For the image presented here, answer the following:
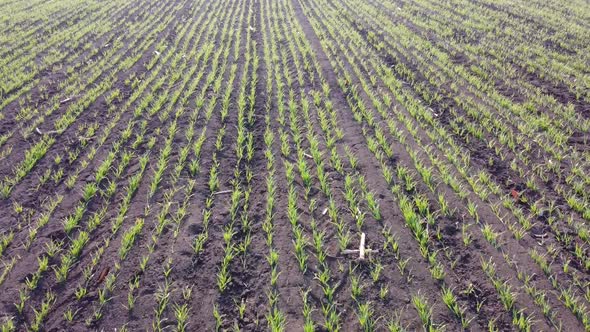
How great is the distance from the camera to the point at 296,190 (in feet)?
16.9

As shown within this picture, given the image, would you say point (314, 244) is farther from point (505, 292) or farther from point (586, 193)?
point (586, 193)

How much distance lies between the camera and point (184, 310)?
3555mm

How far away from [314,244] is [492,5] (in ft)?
52.5

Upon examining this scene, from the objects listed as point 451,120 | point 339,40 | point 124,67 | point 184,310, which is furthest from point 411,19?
point 184,310

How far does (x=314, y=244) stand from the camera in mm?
4277

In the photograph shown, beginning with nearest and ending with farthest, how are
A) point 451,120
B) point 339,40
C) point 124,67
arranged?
1. point 451,120
2. point 124,67
3. point 339,40

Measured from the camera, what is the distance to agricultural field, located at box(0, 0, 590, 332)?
3609 mm

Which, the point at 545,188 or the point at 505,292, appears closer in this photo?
the point at 505,292

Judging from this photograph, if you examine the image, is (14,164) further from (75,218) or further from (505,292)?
(505,292)

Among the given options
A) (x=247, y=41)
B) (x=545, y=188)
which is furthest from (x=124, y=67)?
(x=545, y=188)

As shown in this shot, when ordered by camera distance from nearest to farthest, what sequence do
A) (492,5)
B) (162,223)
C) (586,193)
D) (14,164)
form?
(162,223) → (586,193) → (14,164) → (492,5)

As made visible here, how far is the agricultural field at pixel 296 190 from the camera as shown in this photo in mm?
3609

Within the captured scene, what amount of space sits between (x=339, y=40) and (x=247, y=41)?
9.24 feet

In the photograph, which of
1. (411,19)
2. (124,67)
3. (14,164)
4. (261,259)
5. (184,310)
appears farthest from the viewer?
(411,19)
